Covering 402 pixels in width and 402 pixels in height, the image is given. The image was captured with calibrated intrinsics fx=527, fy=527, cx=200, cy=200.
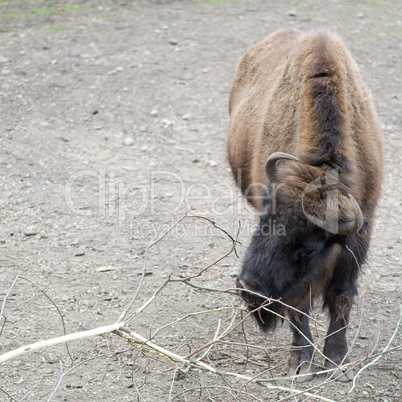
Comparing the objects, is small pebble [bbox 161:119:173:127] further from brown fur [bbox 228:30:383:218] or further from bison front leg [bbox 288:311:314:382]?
bison front leg [bbox 288:311:314:382]

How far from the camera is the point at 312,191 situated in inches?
125

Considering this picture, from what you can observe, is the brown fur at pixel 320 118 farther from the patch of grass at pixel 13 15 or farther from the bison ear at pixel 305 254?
the patch of grass at pixel 13 15

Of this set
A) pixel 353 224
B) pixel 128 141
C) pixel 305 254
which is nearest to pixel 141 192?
pixel 128 141

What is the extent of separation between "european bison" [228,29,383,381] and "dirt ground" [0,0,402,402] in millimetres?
288

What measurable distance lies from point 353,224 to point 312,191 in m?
0.31

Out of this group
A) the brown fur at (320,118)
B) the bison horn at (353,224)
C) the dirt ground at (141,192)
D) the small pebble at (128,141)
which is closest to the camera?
the bison horn at (353,224)

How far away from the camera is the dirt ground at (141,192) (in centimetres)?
358

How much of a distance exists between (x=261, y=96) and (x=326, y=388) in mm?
2510

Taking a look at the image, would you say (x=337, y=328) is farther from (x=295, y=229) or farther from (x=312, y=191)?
(x=312, y=191)

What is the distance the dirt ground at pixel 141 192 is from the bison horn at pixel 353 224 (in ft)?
1.52

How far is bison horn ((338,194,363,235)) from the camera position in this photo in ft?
10.1

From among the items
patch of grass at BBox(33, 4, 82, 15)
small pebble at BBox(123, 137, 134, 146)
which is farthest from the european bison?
patch of grass at BBox(33, 4, 82, 15)

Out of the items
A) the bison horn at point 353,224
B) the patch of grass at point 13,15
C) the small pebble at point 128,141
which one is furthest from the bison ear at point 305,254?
the patch of grass at point 13,15

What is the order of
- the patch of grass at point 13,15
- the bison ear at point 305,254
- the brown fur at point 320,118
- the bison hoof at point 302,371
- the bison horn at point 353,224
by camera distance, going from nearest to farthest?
the bison horn at point 353,224
the bison ear at point 305,254
the brown fur at point 320,118
the bison hoof at point 302,371
the patch of grass at point 13,15
